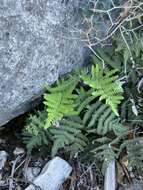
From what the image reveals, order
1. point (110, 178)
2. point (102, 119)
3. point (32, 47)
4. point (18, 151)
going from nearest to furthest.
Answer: point (32, 47) → point (102, 119) → point (110, 178) → point (18, 151)

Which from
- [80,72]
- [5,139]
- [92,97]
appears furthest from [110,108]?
[5,139]

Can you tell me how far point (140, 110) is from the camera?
9.82 ft

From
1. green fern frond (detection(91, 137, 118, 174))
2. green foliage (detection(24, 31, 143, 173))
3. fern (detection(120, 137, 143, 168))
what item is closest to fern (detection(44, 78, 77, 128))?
green foliage (detection(24, 31, 143, 173))

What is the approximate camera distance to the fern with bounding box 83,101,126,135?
2.85m

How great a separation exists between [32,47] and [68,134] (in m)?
0.64

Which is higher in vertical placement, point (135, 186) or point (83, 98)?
point (83, 98)

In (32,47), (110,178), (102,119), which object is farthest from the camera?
(110,178)

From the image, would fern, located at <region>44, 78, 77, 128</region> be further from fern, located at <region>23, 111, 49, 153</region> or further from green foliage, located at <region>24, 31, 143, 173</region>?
fern, located at <region>23, 111, 49, 153</region>

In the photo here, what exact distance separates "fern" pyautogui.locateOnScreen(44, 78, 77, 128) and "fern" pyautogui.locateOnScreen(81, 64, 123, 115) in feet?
0.40

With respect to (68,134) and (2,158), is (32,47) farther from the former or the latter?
(2,158)

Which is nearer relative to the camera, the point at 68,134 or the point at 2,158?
the point at 68,134

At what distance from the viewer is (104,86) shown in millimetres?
2707

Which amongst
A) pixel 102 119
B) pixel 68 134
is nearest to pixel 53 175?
pixel 68 134

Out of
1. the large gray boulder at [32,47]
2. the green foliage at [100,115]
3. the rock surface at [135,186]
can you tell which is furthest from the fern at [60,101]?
the rock surface at [135,186]
